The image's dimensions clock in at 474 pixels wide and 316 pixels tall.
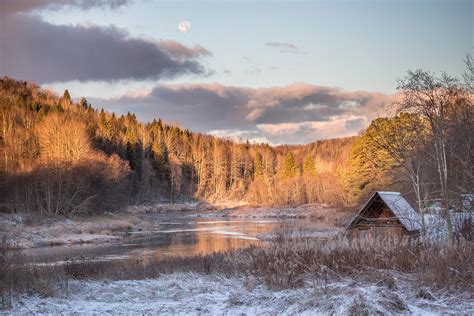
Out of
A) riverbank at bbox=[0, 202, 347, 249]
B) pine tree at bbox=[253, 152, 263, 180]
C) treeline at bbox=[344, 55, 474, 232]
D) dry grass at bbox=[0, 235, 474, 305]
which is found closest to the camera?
dry grass at bbox=[0, 235, 474, 305]

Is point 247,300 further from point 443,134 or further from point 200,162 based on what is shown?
point 200,162

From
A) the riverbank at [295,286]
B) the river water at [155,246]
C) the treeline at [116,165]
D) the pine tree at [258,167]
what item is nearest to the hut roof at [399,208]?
the river water at [155,246]

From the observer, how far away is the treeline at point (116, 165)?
54.0m

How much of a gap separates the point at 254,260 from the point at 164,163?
105291 millimetres

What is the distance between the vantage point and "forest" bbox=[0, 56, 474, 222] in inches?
845

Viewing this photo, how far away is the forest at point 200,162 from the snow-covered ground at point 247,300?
8680 mm

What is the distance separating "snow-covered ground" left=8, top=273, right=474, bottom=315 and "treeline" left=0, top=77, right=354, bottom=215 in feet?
132

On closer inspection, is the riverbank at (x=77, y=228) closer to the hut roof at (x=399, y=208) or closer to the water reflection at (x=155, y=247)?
the water reflection at (x=155, y=247)

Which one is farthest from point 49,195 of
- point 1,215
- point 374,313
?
point 374,313

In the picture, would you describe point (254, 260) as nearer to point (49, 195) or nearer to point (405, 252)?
point (405, 252)

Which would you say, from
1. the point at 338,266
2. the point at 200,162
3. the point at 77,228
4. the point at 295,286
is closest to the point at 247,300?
the point at 295,286

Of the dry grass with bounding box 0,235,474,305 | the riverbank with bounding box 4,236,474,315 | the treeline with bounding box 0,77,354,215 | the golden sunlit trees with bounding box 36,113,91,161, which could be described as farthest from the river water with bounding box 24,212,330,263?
the golden sunlit trees with bounding box 36,113,91,161

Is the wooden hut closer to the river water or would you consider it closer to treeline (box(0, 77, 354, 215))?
the river water

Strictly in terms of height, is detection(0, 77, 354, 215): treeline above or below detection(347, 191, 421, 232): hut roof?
above
